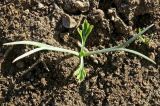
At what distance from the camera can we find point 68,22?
5.92 ft

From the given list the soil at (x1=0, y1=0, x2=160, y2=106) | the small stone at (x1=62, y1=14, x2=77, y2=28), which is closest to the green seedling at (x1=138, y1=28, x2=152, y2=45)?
the soil at (x1=0, y1=0, x2=160, y2=106)

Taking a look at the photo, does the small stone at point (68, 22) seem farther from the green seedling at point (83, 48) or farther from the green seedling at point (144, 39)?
the green seedling at point (144, 39)

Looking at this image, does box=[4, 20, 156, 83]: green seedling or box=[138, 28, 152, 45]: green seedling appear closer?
box=[4, 20, 156, 83]: green seedling

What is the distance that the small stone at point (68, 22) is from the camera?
1804 millimetres

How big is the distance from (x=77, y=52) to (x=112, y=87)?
25cm

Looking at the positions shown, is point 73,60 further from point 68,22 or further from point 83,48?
point 68,22

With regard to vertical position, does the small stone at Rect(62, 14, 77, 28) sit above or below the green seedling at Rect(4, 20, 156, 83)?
above

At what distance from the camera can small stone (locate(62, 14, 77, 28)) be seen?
180 centimetres

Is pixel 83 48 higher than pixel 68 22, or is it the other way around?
pixel 68 22

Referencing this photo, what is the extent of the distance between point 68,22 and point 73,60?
0.20 metres

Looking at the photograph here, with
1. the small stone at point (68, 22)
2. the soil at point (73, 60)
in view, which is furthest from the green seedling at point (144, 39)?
the small stone at point (68, 22)

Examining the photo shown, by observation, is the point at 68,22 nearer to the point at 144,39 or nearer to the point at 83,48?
the point at 83,48

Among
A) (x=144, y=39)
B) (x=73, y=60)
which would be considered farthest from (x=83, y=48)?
(x=144, y=39)

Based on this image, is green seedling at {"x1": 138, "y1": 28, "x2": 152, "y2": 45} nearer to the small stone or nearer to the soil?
the soil
